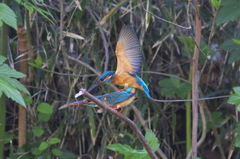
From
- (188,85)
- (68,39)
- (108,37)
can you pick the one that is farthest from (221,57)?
(68,39)

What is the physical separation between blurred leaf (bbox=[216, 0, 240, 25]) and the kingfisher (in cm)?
81

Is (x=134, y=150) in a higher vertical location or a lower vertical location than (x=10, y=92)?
lower

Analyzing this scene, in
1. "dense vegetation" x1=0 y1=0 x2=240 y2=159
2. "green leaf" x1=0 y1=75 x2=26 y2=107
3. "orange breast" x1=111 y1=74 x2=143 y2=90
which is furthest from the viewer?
"dense vegetation" x1=0 y1=0 x2=240 y2=159

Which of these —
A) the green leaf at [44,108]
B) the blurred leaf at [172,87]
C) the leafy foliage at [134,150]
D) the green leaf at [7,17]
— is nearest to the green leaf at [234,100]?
the leafy foliage at [134,150]

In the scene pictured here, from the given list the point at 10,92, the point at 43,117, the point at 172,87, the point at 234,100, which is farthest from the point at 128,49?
the point at 43,117

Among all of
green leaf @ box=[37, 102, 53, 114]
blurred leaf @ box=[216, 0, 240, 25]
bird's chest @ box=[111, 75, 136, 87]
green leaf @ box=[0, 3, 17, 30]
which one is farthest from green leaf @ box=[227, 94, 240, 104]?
green leaf @ box=[37, 102, 53, 114]

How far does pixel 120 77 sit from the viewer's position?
53.1 inches

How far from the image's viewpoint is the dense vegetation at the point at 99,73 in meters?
2.43

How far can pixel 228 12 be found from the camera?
207 cm

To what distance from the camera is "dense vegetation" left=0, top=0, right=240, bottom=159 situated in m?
2.43

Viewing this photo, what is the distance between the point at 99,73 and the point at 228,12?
741mm

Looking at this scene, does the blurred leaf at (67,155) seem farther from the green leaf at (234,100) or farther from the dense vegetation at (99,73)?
the green leaf at (234,100)

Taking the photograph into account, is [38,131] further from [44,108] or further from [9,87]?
[9,87]

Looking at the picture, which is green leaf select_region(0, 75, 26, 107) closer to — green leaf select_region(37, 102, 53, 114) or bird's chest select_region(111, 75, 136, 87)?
bird's chest select_region(111, 75, 136, 87)
